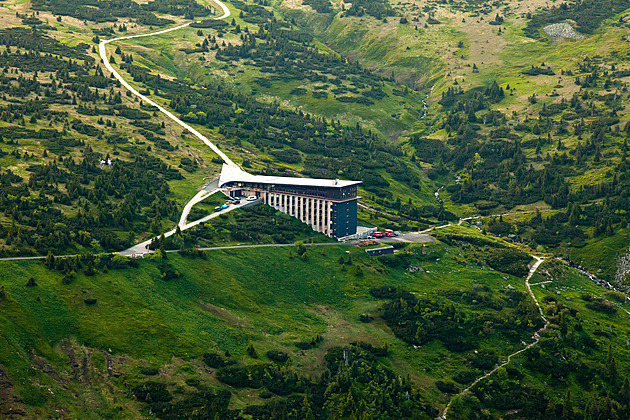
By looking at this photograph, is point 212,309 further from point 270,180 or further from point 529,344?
point 529,344

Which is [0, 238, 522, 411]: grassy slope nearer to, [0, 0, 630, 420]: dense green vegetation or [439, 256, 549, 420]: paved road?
[0, 0, 630, 420]: dense green vegetation

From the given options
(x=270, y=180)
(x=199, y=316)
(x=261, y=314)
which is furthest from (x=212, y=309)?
(x=270, y=180)

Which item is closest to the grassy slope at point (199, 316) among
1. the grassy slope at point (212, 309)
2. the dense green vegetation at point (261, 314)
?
the grassy slope at point (212, 309)

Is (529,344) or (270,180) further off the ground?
(270,180)

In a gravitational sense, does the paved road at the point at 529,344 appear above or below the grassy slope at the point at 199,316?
below

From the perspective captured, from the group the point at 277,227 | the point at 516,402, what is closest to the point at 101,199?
the point at 277,227

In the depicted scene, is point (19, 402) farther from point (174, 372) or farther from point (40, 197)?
point (40, 197)

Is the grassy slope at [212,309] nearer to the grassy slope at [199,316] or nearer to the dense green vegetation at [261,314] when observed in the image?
the grassy slope at [199,316]

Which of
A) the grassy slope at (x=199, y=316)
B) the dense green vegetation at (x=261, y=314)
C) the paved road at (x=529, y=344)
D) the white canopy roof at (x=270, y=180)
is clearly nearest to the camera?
the grassy slope at (x=199, y=316)
